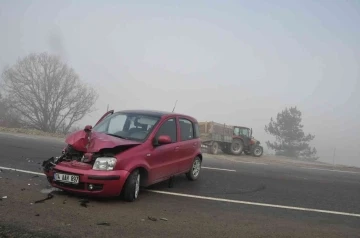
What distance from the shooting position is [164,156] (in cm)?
639

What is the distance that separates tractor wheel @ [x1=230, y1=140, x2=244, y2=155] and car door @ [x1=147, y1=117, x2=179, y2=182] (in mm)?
15129

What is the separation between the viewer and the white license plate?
5.12 m

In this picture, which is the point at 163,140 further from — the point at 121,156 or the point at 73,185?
the point at 73,185

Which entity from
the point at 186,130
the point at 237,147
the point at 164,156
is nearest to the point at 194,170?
the point at 186,130

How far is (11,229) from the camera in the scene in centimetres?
376

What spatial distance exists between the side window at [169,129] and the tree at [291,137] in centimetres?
5397

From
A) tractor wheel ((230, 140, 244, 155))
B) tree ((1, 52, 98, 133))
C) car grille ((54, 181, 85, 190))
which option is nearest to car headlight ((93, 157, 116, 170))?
car grille ((54, 181, 85, 190))

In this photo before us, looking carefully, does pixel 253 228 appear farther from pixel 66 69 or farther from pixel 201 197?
pixel 66 69

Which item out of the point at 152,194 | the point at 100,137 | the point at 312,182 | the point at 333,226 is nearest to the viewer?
the point at 333,226

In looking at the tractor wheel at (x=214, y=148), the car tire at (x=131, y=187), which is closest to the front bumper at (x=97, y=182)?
the car tire at (x=131, y=187)

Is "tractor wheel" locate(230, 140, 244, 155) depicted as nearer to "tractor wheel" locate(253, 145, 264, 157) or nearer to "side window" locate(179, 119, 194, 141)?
"tractor wheel" locate(253, 145, 264, 157)

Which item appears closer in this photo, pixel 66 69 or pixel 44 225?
pixel 44 225

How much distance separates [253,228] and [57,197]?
322 centimetres

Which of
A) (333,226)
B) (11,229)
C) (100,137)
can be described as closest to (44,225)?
(11,229)
